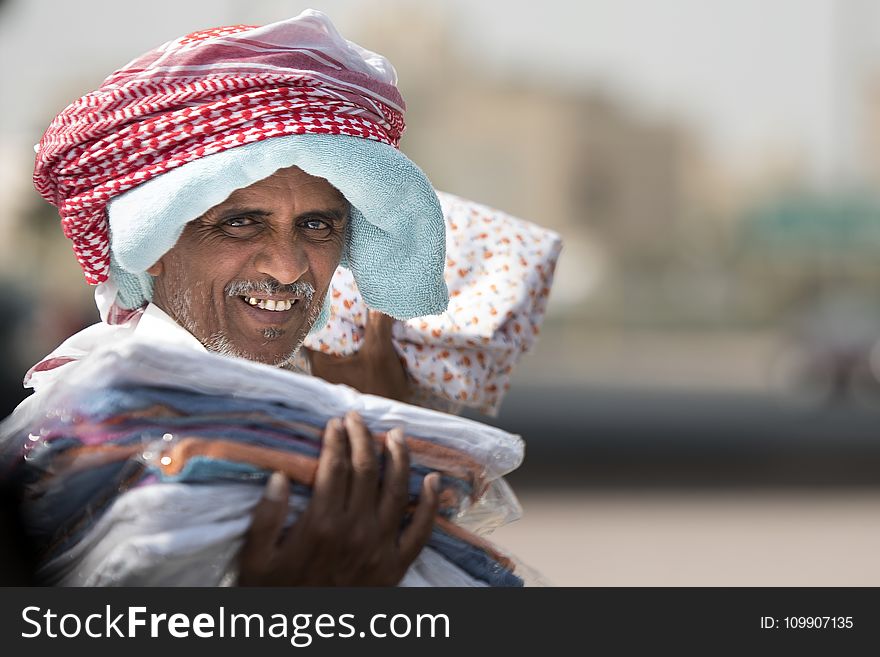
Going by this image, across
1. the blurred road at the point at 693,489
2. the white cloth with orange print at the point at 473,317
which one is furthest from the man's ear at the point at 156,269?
the blurred road at the point at 693,489

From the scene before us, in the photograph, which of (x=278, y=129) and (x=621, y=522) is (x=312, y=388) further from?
(x=621, y=522)

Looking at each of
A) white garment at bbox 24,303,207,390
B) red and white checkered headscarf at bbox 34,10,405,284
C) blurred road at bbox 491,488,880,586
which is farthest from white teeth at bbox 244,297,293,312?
blurred road at bbox 491,488,880,586

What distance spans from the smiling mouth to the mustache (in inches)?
0.4

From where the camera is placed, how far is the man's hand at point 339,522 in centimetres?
141

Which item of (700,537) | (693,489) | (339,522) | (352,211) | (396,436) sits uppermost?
(352,211)

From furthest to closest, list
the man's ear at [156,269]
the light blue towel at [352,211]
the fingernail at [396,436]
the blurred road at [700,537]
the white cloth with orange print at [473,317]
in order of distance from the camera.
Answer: the blurred road at [700,537]
the white cloth with orange print at [473,317]
the man's ear at [156,269]
the light blue towel at [352,211]
the fingernail at [396,436]

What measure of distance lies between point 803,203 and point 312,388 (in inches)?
679

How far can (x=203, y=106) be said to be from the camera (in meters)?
1.75

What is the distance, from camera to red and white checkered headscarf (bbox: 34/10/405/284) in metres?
1.75

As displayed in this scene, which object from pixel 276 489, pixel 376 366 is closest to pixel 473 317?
pixel 376 366

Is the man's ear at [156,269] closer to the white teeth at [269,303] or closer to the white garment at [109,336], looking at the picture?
the white garment at [109,336]

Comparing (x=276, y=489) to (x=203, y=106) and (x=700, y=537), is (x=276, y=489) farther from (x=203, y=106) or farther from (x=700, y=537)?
(x=700, y=537)

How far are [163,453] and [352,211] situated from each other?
766 mm

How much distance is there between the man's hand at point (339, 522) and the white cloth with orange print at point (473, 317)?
0.91 m
